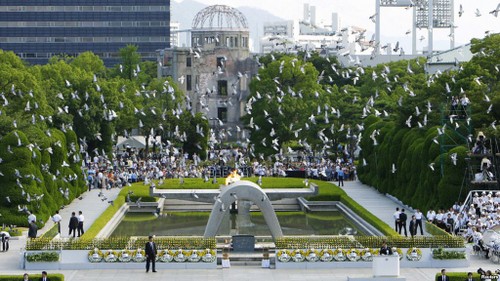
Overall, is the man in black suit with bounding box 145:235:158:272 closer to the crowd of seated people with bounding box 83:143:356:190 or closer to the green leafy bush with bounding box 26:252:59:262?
the green leafy bush with bounding box 26:252:59:262

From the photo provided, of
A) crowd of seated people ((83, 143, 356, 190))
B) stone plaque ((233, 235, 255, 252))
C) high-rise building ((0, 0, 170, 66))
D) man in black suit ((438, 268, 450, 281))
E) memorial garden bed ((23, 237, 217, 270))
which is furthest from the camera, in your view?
high-rise building ((0, 0, 170, 66))

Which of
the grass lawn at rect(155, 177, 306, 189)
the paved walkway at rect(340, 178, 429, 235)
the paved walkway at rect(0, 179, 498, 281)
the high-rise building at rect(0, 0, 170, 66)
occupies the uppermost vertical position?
the high-rise building at rect(0, 0, 170, 66)

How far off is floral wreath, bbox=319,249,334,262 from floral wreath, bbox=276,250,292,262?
4.03 feet

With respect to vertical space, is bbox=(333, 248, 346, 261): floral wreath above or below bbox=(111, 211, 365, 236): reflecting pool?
above

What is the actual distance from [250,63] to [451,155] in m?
83.1

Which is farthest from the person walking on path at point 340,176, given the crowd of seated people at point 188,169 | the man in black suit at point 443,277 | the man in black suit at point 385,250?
the man in black suit at point 443,277

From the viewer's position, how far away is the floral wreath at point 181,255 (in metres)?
51.4

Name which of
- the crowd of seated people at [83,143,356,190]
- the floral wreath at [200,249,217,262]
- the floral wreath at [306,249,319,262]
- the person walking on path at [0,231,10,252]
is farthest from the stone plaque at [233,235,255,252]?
the crowd of seated people at [83,143,356,190]

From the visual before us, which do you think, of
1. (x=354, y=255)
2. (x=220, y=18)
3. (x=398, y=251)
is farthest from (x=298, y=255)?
(x=220, y=18)

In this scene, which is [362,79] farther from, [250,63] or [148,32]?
[148,32]

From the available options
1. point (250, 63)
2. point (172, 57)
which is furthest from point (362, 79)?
point (172, 57)

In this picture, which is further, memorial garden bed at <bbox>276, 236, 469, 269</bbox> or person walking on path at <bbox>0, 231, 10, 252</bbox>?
person walking on path at <bbox>0, 231, 10, 252</bbox>

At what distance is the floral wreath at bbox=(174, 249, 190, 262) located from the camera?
169 ft

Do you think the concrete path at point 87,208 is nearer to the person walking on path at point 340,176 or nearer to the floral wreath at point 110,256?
the floral wreath at point 110,256
